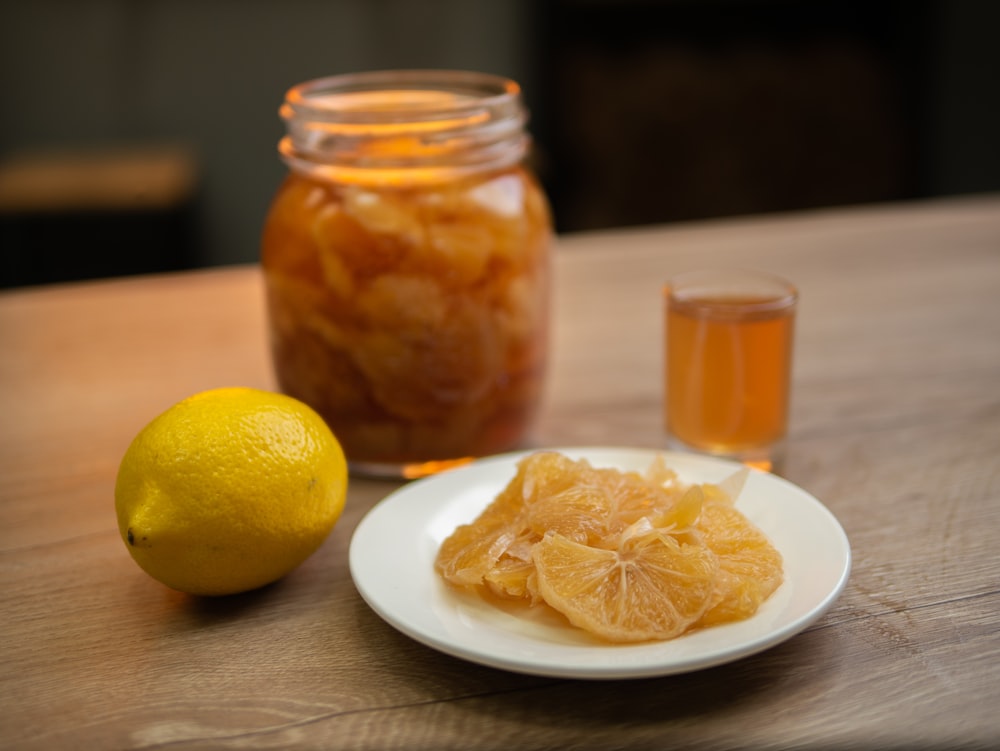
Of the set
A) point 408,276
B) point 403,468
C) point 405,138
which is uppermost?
point 405,138

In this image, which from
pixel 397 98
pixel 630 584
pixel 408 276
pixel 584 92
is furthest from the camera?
pixel 584 92

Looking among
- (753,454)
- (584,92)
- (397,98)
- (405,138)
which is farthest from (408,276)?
(584,92)

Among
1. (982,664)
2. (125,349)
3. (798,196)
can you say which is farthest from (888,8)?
(982,664)

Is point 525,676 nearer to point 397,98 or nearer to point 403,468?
point 403,468

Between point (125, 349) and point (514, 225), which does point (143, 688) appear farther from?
point (125, 349)

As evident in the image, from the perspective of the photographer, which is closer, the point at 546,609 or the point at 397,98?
the point at 546,609

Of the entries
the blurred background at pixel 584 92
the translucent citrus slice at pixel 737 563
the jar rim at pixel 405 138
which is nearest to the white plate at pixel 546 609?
the translucent citrus slice at pixel 737 563

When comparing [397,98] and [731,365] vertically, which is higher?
[397,98]
